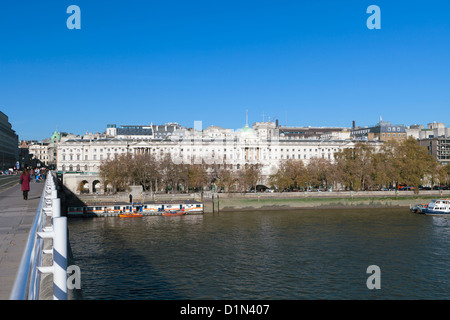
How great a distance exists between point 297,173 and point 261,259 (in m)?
49.1

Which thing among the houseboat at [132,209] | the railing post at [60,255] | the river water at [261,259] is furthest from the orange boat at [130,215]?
the railing post at [60,255]

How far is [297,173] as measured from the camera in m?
78.0

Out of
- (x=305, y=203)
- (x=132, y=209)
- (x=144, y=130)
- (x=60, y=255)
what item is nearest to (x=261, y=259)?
(x=60, y=255)

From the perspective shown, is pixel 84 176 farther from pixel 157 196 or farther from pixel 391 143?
pixel 391 143

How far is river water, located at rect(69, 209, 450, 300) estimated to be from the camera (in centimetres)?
2305

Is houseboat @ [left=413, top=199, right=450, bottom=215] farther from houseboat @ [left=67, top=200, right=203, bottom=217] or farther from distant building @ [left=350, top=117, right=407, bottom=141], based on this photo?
distant building @ [left=350, top=117, right=407, bottom=141]

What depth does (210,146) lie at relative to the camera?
100688 millimetres

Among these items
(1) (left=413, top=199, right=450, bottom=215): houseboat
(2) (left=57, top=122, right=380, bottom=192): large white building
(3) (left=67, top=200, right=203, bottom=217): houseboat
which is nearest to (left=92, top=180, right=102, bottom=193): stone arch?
(2) (left=57, top=122, right=380, bottom=192): large white building

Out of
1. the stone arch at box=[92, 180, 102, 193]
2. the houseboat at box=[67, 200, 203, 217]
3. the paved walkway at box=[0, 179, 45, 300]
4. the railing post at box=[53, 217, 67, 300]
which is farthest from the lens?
the stone arch at box=[92, 180, 102, 193]

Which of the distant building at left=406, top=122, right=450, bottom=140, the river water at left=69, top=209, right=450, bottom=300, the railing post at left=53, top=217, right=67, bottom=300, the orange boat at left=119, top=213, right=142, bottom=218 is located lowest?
the river water at left=69, top=209, right=450, bottom=300

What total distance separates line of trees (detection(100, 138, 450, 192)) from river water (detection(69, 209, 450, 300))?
82.2 ft

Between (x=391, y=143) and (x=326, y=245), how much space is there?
56.3 meters
